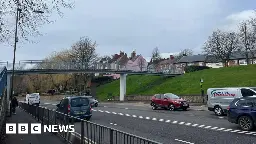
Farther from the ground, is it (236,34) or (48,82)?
(236,34)

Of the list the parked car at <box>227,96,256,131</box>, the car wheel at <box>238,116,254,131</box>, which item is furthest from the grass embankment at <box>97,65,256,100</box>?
the car wheel at <box>238,116,254,131</box>

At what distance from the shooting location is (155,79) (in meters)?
73.0

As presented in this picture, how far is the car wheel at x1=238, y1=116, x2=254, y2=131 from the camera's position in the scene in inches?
651

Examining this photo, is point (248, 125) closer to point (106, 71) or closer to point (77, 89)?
point (106, 71)

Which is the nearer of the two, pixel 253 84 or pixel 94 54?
pixel 253 84

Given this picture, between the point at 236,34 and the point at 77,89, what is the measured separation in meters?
37.8

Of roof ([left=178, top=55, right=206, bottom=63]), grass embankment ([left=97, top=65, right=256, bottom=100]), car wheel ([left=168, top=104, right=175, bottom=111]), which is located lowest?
car wheel ([left=168, top=104, right=175, bottom=111])

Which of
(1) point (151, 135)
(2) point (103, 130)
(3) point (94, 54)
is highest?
(3) point (94, 54)

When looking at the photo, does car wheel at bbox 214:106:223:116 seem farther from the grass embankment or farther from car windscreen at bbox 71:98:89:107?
the grass embankment

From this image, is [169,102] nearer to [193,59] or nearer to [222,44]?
[222,44]

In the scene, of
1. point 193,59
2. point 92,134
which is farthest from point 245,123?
point 193,59

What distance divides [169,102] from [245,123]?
1664 cm

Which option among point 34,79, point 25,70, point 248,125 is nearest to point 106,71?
point 25,70

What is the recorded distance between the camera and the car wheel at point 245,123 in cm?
1655
